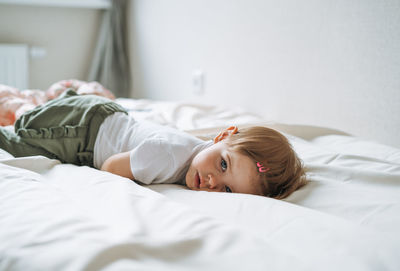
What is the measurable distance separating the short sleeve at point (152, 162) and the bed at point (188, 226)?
0.11 metres

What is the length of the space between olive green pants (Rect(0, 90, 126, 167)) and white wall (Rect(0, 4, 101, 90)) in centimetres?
157

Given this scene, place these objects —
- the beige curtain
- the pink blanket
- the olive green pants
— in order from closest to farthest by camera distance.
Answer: the olive green pants < the pink blanket < the beige curtain

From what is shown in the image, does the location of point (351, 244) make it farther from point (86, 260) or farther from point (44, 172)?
point (44, 172)

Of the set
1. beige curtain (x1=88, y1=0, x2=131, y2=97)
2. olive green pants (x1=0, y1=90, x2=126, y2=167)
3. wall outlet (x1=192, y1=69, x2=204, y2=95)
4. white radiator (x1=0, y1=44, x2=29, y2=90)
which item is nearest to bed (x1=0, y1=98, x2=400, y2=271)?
olive green pants (x1=0, y1=90, x2=126, y2=167)

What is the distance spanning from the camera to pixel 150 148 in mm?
877

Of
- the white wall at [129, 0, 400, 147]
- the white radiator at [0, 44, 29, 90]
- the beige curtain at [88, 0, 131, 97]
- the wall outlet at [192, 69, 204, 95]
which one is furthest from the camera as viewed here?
the beige curtain at [88, 0, 131, 97]

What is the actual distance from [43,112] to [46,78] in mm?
1623

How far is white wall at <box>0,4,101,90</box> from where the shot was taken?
7.80ft

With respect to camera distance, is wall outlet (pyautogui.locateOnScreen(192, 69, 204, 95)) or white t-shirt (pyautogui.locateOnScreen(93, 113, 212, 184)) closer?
white t-shirt (pyautogui.locateOnScreen(93, 113, 212, 184))

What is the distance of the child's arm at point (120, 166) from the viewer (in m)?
0.86

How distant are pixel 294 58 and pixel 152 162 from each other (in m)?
0.86

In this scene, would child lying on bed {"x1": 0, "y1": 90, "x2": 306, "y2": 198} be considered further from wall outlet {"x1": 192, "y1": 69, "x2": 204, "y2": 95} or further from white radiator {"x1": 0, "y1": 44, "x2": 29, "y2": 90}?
white radiator {"x1": 0, "y1": 44, "x2": 29, "y2": 90}

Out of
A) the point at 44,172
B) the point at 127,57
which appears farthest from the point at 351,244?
the point at 127,57

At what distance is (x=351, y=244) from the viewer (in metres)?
0.44
